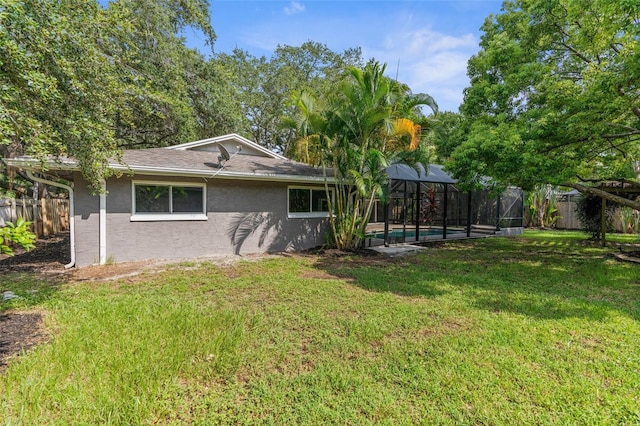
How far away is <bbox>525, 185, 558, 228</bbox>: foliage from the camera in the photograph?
19.7m

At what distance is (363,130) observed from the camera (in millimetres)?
9172

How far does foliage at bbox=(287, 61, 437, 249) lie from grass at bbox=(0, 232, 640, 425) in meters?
3.95

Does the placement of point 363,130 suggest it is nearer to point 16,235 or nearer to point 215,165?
point 215,165

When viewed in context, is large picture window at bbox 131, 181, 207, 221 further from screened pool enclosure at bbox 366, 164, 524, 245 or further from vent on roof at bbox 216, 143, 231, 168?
screened pool enclosure at bbox 366, 164, 524, 245

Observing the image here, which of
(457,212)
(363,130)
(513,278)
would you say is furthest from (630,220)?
(363,130)

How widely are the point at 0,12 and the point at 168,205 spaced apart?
6108 millimetres

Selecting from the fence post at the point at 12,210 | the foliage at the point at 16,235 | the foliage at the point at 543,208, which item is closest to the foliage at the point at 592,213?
the foliage at the point at 543,208

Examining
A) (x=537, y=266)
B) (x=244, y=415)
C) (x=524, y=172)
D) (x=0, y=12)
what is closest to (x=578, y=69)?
(x=524, y=172)

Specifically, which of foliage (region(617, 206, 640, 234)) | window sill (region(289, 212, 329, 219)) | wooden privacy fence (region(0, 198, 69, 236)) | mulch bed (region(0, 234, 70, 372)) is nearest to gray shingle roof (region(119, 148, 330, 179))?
window sill (region(289, 212, 329, 219))

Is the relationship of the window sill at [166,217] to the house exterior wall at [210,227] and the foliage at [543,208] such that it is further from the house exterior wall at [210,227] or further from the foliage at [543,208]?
the foliage at [543,208]

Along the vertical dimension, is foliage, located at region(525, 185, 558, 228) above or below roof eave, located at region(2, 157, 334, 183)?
below

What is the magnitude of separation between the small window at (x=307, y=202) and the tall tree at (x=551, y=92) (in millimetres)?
4631

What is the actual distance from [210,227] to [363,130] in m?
5.47

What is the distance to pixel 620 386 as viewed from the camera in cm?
307
